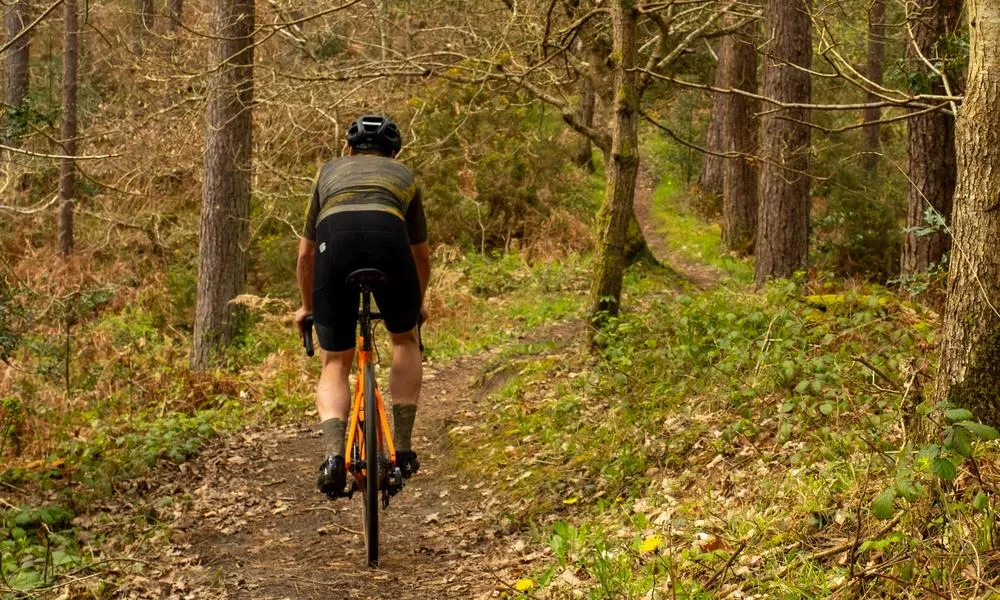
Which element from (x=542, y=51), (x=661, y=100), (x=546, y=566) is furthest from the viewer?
(x=661, y=100)

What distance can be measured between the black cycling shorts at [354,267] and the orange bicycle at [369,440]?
2.7 inches

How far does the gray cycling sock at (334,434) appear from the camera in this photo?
5.25 meters

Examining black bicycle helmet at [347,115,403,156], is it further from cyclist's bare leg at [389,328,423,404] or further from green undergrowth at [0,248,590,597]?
green undergrowth at [0,248,590,597]

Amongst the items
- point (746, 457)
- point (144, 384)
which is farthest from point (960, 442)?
point (144, 384)

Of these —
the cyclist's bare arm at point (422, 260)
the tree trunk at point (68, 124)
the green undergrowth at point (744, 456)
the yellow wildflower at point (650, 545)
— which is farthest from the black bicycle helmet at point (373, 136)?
the tree trunk at point (68, 124)

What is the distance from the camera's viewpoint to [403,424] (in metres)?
5.59

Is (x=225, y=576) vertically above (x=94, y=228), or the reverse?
(x=94, y=228)

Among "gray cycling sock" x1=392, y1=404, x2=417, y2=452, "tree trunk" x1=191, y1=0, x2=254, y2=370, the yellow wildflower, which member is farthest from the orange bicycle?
"tree trunk" x1=191, y1=0, x2=254, y2=370

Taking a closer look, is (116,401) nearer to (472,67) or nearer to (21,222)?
(472,67)

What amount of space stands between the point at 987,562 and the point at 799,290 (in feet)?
17.1

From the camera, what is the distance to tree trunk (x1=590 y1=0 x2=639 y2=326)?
857cm

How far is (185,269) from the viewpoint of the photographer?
1791 centimetres

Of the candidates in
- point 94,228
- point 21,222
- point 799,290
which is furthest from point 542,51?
point 21,222

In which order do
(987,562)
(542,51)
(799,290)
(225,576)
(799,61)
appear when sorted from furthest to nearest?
(799,61) < (542,51) < (799,290) < (225,576) < (987,562)
